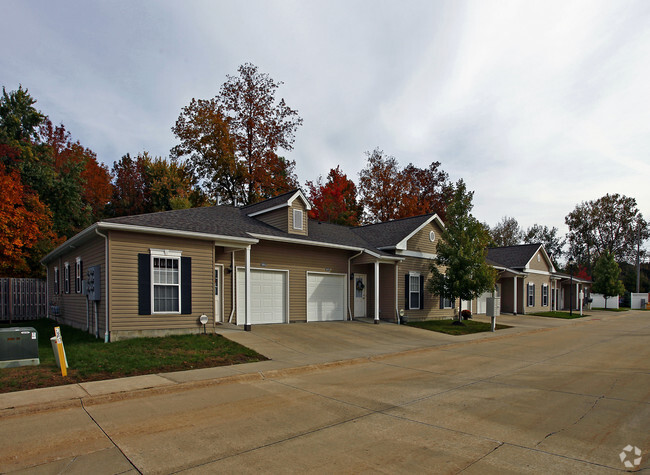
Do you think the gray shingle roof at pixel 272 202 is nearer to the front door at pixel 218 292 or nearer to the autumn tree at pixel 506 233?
the front door at pixel 218 292

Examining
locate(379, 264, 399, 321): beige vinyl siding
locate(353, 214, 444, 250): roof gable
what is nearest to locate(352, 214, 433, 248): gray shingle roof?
locate(353, 214, 444, 250): roof gable

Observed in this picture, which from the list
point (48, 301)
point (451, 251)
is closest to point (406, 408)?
point (451, 251)

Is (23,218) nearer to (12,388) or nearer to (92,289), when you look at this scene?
(92,289)

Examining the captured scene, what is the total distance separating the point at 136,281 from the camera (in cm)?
1321

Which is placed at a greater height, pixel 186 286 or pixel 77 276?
pixel 77 276

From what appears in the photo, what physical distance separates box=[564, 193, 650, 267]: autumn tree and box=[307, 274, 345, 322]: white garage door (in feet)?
225

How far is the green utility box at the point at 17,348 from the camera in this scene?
945 centimetres

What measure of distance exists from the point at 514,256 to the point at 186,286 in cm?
2957

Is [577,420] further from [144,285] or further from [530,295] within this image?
[530,295]

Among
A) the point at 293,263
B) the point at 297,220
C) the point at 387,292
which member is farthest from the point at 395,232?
the point at 293,263

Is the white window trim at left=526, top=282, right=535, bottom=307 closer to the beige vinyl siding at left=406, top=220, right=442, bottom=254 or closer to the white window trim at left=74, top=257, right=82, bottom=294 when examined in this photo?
the beige vinyl siding at left=406, top=220, right=442, bottom=254

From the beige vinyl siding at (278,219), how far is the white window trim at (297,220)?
17.1 inches

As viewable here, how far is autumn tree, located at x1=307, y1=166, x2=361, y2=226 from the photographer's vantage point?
39719 millimetres

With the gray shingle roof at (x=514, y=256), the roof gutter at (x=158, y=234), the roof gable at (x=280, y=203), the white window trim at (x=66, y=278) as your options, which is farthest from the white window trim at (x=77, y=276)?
the gray shingle roof at (x=514, y=256)
